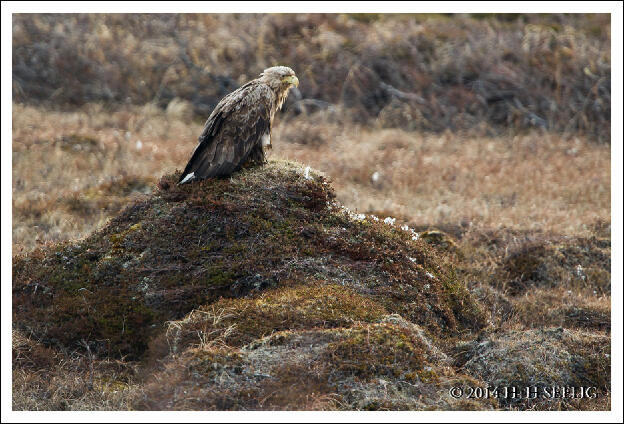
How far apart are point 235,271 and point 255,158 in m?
1.61

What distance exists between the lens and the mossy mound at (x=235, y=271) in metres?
6.53

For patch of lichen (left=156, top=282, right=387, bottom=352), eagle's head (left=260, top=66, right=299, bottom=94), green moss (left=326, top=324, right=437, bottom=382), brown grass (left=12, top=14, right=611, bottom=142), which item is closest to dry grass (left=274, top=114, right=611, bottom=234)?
brown grass (left=12, top=14, right=611, bottom=142)

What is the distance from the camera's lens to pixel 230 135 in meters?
7.58

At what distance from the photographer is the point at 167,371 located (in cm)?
546

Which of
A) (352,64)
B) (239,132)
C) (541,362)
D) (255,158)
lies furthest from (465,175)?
(541,362)

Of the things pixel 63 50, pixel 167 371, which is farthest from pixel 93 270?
pixel 63 50

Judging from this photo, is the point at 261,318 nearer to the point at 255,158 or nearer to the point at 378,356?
the point at 378,356

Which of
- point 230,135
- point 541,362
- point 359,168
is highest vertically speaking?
point 230,135

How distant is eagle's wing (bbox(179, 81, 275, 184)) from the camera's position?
7.54 m

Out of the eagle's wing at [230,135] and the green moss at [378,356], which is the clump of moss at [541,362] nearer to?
the green moss at [378,356]

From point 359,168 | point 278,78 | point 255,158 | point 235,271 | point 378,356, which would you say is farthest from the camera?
point 359,168

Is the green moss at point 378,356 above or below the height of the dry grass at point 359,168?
above

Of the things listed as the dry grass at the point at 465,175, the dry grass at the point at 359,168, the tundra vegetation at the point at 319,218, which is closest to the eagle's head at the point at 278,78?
the tundra vegetation at the point at 319,218

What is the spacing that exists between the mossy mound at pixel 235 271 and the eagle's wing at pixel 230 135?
167mm
